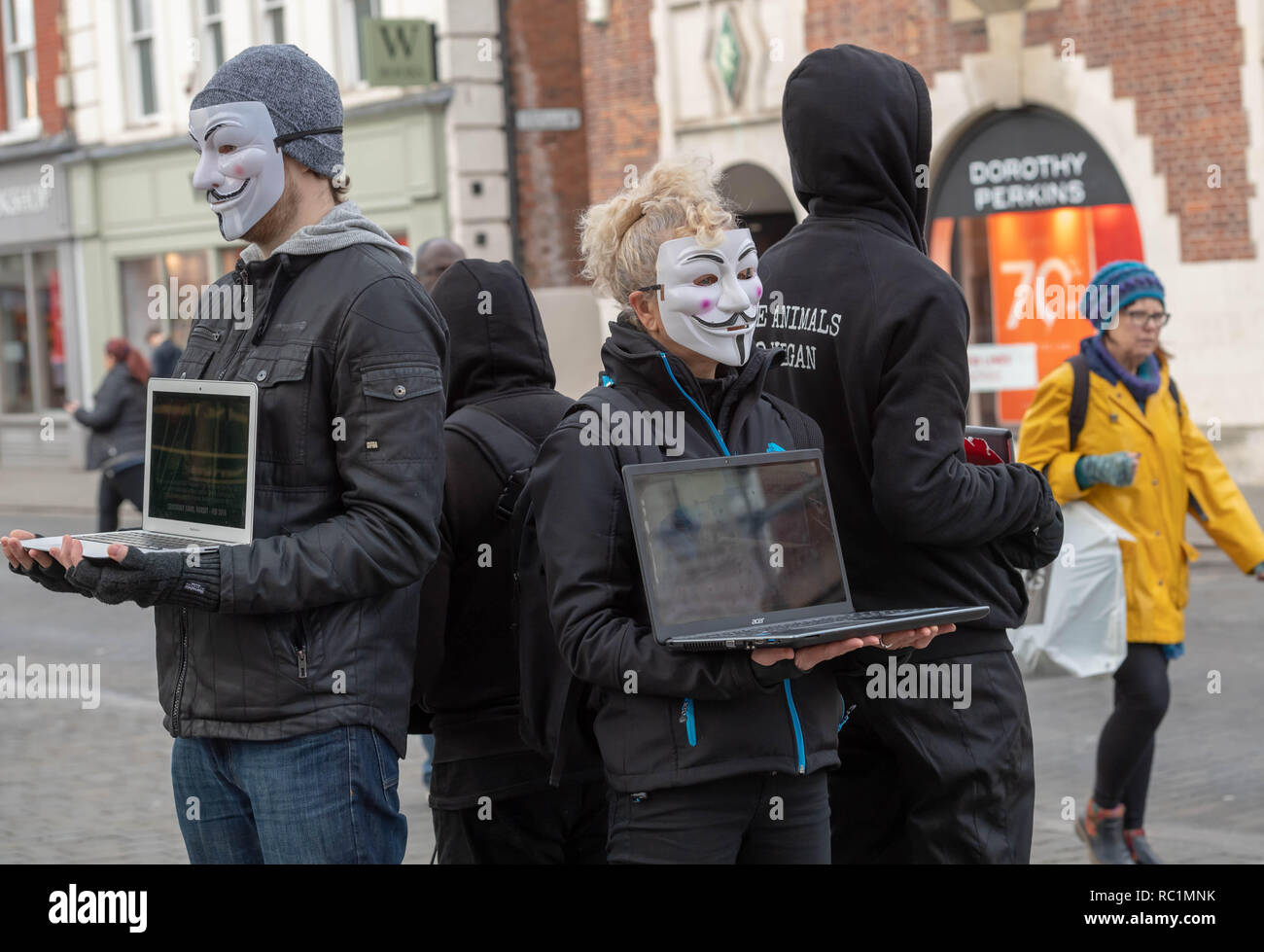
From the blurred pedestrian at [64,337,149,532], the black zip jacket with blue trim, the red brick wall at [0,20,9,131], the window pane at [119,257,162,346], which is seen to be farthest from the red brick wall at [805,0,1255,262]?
the red brick wall at [0,20,9,131]

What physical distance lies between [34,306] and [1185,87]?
19631 mm

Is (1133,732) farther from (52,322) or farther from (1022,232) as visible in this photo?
(52,322)

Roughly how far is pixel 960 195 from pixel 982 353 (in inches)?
65.3

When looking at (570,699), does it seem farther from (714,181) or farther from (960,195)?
(960,195)

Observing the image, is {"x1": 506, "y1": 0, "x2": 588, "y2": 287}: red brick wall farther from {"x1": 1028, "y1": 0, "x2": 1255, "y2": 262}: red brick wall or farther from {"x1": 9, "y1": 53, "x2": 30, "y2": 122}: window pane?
{"x1": 9, "y1": 53, "x2": 30, "y2": 122}: window pane

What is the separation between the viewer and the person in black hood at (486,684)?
3.79 meters

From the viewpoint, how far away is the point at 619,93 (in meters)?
21.8

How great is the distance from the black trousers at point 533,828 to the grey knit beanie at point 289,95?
142cm

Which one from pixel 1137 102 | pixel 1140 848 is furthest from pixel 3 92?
pixel 1140 848

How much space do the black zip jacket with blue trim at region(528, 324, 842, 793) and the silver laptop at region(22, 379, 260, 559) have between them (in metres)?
0.52

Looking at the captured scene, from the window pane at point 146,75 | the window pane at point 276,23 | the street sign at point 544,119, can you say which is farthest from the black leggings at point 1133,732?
the window pane at point 146,75

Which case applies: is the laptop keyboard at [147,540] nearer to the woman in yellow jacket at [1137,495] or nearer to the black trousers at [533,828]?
the black trousers at [533,828]
